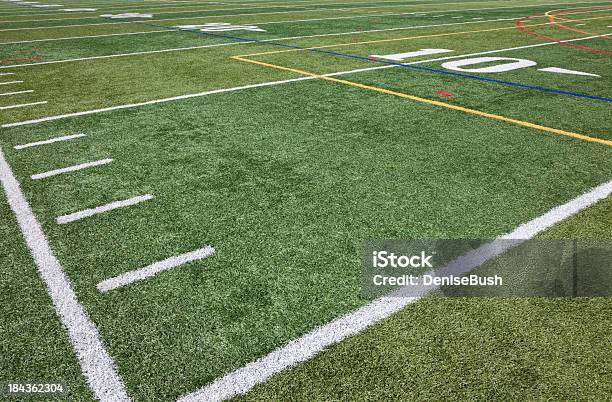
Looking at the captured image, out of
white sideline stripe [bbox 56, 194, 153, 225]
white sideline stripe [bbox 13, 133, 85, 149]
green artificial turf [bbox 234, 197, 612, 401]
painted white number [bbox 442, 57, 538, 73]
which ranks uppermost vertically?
painted white number [bbox 442, 57, 538, 73]

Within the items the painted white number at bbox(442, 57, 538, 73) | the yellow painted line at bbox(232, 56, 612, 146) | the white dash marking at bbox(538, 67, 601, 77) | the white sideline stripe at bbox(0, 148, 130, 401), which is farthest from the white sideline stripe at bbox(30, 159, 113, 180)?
the white dash marking at bbox(538, 67, 601, 77)

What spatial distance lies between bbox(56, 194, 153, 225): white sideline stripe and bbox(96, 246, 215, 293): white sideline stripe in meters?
0.88

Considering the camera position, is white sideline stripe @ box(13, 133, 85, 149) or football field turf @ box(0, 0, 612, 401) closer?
football field turf @ box(0, 0, 612, 401)

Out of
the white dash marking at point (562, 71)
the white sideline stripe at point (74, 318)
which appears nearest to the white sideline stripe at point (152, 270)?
the white sideline stripe at point (74, 318)

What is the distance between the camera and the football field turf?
2.13 meters

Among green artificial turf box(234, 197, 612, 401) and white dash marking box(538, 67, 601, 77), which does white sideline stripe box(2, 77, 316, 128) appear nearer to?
white dash marking box(538, 67, 601, 77)

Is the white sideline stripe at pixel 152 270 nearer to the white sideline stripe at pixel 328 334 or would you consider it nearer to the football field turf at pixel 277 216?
the football field turf at pixel 277 216

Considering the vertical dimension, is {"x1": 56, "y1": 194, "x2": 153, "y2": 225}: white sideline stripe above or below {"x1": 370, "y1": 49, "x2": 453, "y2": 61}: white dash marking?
below

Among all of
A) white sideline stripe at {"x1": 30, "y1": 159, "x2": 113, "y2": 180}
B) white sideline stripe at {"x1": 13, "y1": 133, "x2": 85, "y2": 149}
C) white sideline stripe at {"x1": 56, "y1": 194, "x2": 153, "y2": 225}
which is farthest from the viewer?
white sideline stripe at {"x1": 13, "y1": 133, "x2": 85, "y2": 149}

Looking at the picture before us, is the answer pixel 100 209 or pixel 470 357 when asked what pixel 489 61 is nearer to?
pixel 100 209

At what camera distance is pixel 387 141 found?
15.5 ft

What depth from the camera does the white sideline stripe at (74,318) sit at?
2.03 metres

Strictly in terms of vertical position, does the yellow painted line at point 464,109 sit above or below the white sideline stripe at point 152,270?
above

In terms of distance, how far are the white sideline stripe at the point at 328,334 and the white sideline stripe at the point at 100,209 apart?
1913 millimetres
